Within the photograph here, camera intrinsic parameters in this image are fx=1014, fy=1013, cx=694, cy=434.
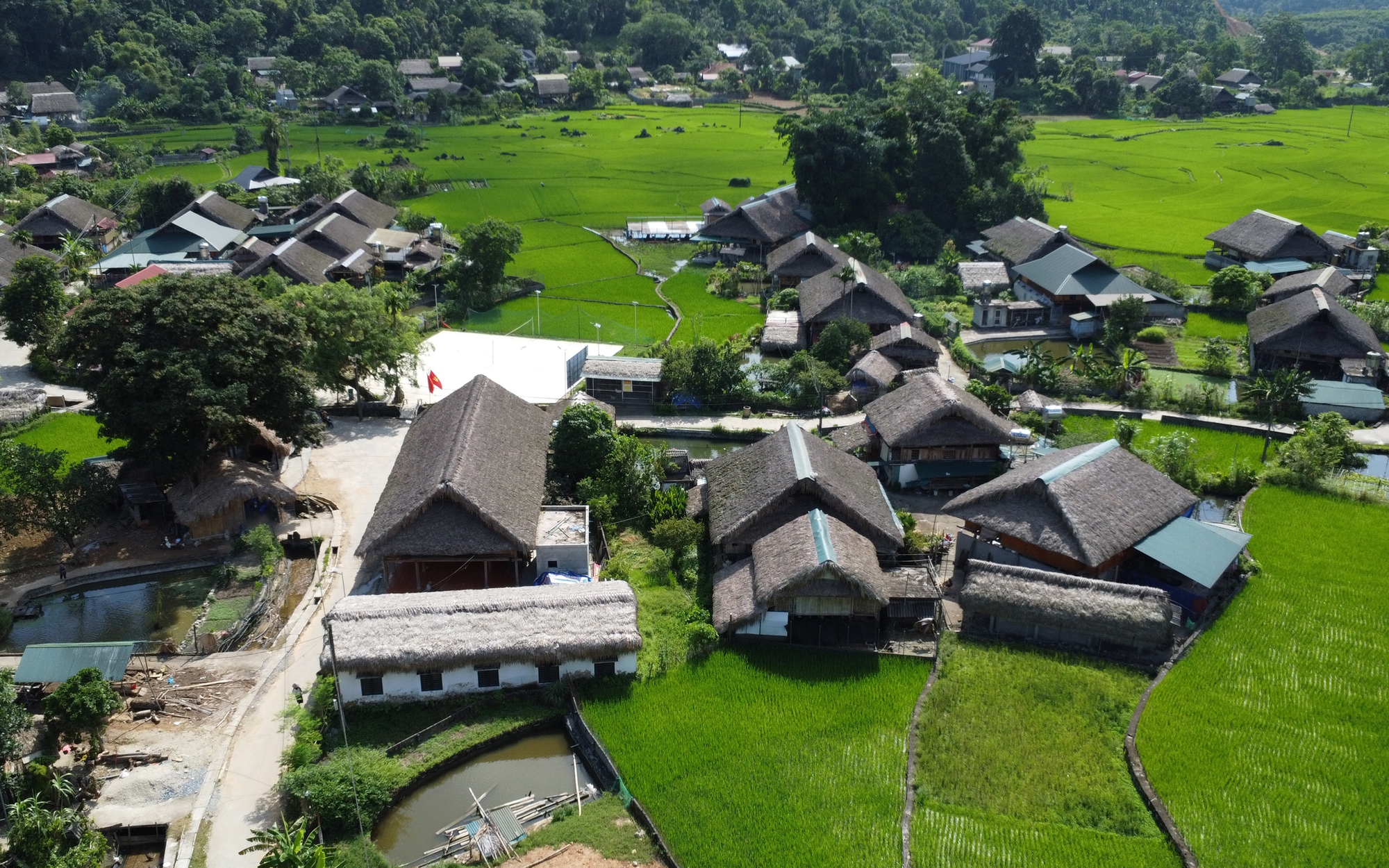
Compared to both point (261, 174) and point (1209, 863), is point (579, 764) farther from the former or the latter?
point (261, 174)

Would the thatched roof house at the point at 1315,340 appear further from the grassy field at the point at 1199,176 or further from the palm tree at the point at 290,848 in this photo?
the palm tree at the point at 290,848

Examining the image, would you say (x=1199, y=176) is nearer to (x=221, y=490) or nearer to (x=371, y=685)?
(x=221, y=490)

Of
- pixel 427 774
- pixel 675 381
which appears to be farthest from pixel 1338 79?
pixel 427 774

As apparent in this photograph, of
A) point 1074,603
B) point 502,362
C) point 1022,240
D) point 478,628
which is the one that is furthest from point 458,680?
point 1022,240

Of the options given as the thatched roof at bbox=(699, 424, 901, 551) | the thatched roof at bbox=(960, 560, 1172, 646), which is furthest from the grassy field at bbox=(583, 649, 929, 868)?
the thatched roof at bbox=(699, 424, 901, 551)

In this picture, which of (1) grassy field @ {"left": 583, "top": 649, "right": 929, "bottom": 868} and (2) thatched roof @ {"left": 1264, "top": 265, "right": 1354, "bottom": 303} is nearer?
(1) grassy field @ {"left": 583, "top": 649, "right": 929, "bottom": 868}

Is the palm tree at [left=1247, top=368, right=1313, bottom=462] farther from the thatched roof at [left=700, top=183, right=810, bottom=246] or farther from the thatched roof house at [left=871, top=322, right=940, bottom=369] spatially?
the thatched roof at [left=700, top=183, right=810, bottom=246]

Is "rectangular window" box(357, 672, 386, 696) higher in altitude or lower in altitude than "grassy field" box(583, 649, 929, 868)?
higher
